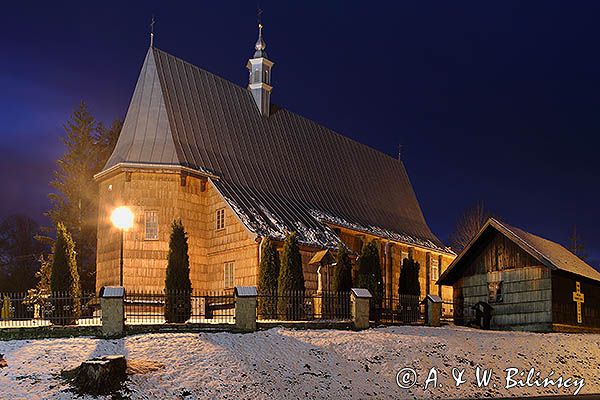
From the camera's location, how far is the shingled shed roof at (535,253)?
91.8ft

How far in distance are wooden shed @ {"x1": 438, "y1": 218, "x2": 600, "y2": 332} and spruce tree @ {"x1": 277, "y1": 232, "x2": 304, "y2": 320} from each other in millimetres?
7668

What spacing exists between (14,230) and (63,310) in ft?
133

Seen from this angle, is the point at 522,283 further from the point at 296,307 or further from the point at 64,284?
the point at 64,284

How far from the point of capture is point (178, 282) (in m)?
24.5

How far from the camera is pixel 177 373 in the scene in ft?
56.4

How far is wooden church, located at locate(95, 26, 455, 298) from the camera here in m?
31.3

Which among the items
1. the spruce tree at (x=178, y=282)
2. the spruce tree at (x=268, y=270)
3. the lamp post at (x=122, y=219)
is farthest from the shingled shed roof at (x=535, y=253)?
the lamp post at (x=122, y=219)

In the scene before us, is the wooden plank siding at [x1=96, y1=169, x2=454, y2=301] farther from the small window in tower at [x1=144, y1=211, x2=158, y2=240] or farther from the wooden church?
the small window in tower at [x1=144, y1=211, x2=158, y2=240]

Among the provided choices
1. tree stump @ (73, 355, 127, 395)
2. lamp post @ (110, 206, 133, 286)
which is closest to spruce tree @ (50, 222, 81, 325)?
lamp post @ (110, 206, 133, 286)

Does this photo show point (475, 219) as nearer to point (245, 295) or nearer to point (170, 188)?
point (170, 188)

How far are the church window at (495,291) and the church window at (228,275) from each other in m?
10.5

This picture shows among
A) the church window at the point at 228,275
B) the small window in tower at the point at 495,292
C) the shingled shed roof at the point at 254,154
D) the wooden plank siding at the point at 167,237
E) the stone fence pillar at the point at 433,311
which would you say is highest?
the shingled shed roof at the point at 254,154

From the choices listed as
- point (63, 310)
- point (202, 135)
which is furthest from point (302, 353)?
point (202, 135)

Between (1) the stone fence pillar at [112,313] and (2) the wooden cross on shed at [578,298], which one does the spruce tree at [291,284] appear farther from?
(2) the wooden cross on shed at [578,298]
